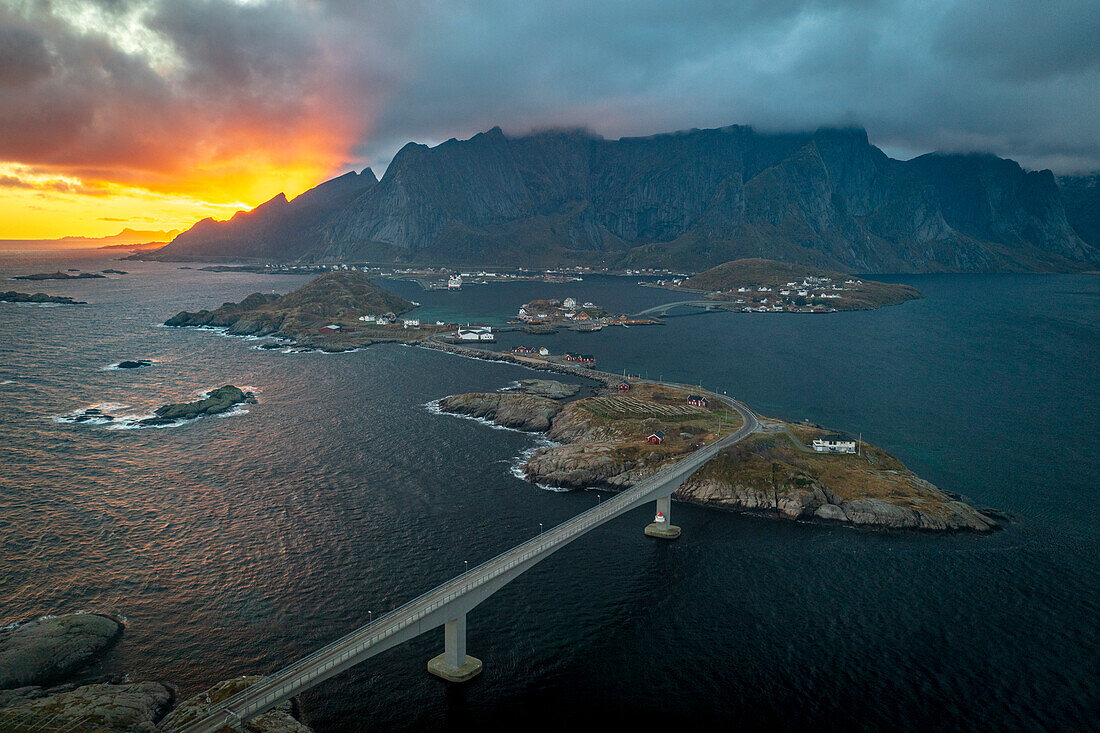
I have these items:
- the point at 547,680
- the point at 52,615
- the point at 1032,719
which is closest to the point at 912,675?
the point at 1032,719

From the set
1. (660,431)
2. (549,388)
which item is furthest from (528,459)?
(549,388)

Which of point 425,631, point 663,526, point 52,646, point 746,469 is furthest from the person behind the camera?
point 746,469

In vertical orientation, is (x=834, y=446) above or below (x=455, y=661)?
above

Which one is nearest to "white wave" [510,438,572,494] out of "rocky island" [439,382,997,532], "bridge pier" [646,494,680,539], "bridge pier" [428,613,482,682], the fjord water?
"rocky island" [439,382,997,532]

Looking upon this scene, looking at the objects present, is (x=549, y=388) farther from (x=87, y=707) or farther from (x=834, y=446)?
(x=87, y=707)

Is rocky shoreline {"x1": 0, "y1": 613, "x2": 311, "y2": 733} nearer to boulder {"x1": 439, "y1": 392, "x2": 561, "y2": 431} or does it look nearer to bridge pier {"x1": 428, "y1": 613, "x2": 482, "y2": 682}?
bridge pier {"x1": 428, "y1": 613, "x2": 482, "y2": 682}

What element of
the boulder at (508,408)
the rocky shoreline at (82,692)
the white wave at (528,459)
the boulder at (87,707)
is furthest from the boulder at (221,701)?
the boulder at (508,408)

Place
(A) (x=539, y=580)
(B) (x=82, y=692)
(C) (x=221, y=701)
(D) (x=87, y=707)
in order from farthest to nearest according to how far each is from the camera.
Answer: (A) (x=539, y=580) → (B) (x=82, y=692) → (D) (x=87, y=707) → (C) (x=221, y=701)
